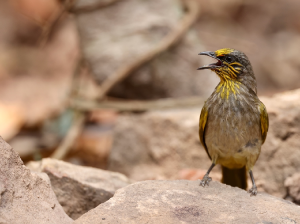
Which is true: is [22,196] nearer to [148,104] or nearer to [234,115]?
[234,115]

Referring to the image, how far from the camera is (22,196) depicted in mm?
2502

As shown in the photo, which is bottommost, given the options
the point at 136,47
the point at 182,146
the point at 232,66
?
the point at 182,146

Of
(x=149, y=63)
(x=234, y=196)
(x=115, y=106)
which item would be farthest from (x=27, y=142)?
(x=234, y=196)

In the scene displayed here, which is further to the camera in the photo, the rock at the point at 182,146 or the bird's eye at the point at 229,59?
the rock at the point at 182,146

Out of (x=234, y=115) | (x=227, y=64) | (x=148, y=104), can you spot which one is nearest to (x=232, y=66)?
(x=227, y=64)

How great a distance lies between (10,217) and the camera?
2.29 metres

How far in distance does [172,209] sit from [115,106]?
320 cm

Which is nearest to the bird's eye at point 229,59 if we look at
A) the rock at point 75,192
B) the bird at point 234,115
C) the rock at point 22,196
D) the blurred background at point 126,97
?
the bird at point 234,115

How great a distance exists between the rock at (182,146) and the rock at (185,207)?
3.84 ft

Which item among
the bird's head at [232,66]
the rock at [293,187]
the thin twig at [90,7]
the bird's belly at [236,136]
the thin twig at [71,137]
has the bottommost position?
the thin twig at [71,137]

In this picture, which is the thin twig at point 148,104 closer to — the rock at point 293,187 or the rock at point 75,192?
the rock at point 293,187

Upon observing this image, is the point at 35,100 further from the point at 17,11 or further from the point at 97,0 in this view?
the point at 97,0

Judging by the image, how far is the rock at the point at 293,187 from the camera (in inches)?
151

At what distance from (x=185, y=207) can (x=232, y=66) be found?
1.47 metres
